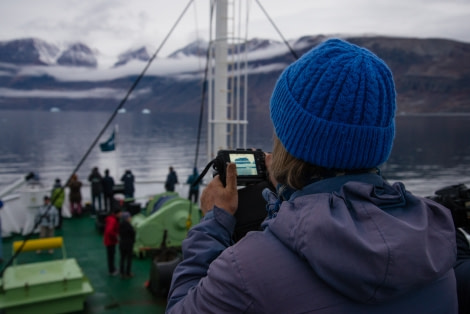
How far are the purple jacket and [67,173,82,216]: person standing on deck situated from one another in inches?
537

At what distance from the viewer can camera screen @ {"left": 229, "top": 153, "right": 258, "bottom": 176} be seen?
4.62ft

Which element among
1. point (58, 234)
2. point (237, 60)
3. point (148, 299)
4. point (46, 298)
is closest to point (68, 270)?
point (46, 298)

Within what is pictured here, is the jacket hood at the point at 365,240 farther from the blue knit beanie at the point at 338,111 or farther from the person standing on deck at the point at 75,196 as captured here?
the person standing on deck at the point at 75,196

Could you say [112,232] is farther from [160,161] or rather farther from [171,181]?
[160,161]

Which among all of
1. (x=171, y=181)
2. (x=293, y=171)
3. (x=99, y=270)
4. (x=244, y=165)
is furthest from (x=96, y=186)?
(x=293, y=171)

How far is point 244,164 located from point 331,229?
59 centimetres

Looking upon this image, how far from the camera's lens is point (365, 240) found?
874mm

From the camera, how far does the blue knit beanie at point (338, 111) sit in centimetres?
101

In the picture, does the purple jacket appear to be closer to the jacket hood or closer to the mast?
the jacket hood

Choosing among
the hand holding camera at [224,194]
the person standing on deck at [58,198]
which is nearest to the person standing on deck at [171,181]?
the person standing on deck at [58,198]

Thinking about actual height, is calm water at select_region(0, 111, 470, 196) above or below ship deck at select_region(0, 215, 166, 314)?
below

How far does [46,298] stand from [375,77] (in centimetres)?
696

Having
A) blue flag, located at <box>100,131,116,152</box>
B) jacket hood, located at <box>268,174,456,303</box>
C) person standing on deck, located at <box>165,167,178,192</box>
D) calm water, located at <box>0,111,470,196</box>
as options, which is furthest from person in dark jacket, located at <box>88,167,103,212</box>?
calm water, located at <box>0,111,470,196</box>

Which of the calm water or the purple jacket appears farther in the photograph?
the calm water
